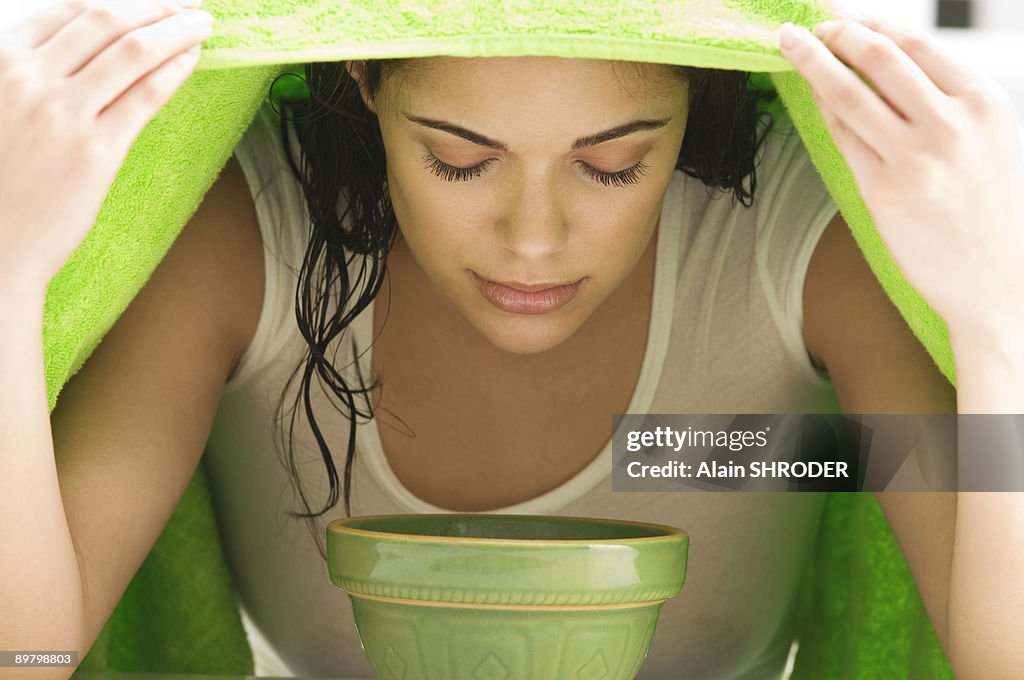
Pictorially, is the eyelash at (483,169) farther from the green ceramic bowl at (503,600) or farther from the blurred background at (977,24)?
the blurred background at (977,24)

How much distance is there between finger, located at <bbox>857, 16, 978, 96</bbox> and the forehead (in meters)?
0.14

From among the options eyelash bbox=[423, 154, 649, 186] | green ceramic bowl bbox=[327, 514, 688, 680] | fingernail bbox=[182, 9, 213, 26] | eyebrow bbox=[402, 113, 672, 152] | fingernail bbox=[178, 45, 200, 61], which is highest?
fingernail bbox=[182, 9, 213, 26]

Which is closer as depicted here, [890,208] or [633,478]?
[890,208]

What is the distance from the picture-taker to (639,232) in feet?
2.44

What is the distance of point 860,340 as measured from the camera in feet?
2.63

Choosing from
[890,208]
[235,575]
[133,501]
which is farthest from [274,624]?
[890,208]

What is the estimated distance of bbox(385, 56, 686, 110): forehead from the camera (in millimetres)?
648

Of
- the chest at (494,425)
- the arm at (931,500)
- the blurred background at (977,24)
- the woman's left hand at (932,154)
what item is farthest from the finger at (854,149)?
the blurred background at (977,24)

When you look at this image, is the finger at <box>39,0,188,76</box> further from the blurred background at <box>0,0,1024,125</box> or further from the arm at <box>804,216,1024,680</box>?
the blurred background at <box>0,0,1024,125</box>

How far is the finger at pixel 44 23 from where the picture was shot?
586mm

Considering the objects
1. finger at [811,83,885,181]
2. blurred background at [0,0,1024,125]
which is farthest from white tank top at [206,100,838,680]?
blurred background at [0,0,1024,125]

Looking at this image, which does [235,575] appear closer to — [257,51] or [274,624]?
[274,624]

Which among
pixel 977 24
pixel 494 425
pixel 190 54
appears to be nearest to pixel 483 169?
pixel 190 54

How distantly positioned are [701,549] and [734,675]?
0.11 metres
